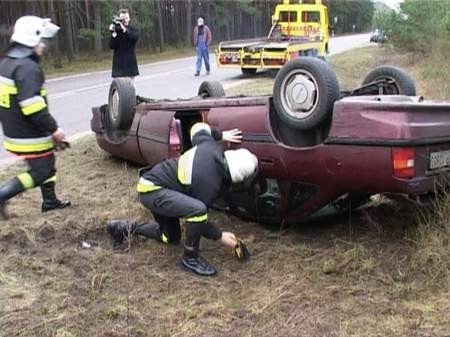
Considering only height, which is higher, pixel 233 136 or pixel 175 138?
pixel 233 136

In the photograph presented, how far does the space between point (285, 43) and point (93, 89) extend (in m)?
5.73

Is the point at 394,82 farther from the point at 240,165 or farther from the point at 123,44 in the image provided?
the point at 123,44

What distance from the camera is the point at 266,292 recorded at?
3697mm

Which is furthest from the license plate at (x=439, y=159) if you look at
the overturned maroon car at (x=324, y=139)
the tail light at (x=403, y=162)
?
the tail light at (x=403, y=162)

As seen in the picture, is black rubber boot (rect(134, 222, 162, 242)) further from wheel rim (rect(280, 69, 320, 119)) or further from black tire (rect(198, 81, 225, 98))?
black tire (rect(198, 81, 225, 98))

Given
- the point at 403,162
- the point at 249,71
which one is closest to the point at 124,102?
the point at 403,162

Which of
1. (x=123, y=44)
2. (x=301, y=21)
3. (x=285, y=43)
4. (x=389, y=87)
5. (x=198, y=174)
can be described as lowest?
(x=198, y=174)

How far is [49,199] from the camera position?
540 centimetres

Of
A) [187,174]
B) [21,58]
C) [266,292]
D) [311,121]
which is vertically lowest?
[266,292]

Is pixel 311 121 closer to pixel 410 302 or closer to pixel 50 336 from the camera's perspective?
pixel 410 302

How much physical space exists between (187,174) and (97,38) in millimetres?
28953

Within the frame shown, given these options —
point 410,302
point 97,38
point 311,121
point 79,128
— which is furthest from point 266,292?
point 97,38

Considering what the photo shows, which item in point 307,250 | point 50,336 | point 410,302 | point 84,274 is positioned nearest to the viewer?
point 50,336

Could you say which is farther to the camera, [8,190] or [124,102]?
[124,102]
